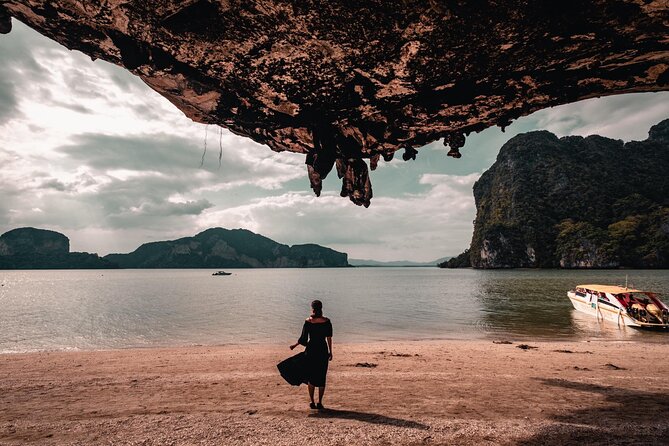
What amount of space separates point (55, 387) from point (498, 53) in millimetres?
16316

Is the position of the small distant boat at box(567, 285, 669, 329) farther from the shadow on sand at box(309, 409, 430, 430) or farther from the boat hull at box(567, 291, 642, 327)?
the shadow on sand at box(309, 409, 430, 430)

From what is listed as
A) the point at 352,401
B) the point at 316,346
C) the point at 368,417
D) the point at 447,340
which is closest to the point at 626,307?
the point at 447,340

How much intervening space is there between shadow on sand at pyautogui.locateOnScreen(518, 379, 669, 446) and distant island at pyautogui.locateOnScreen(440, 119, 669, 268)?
557 feet

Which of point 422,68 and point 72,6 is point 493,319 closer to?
point 422,68

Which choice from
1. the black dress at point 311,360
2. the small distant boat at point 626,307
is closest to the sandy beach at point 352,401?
the black dress at point 311,360

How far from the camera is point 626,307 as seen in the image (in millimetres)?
24594

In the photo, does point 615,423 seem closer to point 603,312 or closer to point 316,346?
point 316,346

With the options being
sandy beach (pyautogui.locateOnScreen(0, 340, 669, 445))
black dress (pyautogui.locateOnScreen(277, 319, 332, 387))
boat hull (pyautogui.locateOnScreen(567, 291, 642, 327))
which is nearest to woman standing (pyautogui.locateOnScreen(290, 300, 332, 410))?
black dress (pyautogui.locateOnScreen(277, 319, 332, 387))

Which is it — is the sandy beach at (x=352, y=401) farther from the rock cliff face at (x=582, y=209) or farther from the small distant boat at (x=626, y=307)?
the rock cliff face at (x=582, y=209)

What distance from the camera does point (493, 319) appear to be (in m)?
30.7

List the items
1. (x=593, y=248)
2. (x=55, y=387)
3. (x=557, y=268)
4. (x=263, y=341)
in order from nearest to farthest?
(x=55, y=387), (x=263, y=341), (x=593, y=248), (x=557, y=268)

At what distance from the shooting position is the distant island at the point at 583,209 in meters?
141

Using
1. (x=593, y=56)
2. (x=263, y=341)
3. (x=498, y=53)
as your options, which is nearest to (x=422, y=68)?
(x=498, y=53)

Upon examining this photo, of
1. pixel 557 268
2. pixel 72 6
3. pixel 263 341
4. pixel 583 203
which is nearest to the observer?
pixel 72 6
